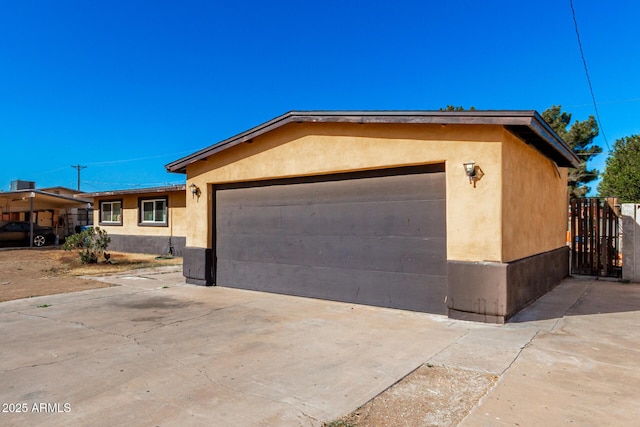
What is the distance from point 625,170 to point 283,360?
72.4ft

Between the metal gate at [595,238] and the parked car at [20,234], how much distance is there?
85.7 ft

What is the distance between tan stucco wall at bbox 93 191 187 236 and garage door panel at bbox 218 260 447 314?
7927 millimetres

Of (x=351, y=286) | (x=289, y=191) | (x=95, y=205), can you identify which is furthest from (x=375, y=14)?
(x=95, y=205)

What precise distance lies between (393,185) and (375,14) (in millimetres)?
8508

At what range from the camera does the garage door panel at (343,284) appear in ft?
21.6

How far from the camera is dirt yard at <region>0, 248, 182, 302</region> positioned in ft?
29.5

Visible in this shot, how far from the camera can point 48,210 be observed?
25.8 metres

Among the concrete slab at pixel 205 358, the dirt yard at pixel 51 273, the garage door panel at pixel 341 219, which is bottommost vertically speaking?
the dirt yard at pixel 51 273

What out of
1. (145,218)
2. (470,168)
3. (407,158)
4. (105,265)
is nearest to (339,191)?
(407,158)

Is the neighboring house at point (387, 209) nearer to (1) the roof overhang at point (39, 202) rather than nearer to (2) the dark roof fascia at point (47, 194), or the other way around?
(2) the dark roof fascia at point (47, 194)

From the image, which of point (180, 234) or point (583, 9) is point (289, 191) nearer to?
point (583, 9)

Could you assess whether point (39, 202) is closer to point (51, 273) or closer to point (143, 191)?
point (143, 191)

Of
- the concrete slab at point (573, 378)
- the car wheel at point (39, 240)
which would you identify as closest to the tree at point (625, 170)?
the concrete slab at point (573, 378)

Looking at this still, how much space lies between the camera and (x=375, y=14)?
1299cm
